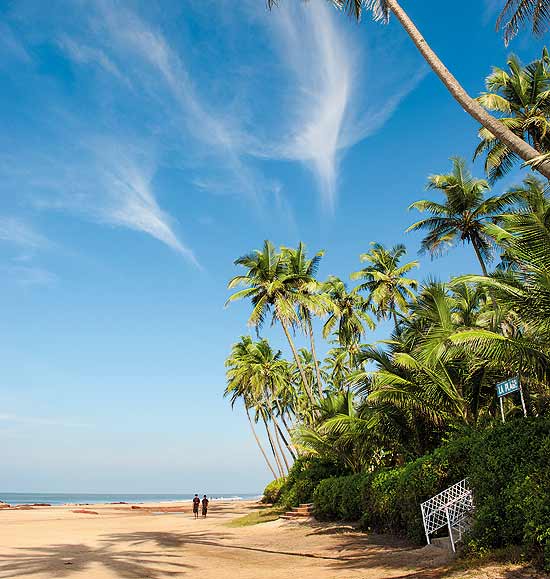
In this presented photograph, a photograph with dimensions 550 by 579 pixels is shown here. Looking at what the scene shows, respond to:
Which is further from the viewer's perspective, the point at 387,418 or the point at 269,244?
the point at 269,244

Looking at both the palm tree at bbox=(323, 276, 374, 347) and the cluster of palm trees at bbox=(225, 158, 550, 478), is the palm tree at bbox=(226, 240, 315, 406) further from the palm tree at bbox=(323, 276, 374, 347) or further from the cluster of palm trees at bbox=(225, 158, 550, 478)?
the palm tree at bbox=(323, 276, 374, 347)

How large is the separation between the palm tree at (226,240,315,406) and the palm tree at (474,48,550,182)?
13.4 metres

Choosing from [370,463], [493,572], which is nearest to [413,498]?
[493,572]

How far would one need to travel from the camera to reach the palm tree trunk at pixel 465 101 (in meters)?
9.51

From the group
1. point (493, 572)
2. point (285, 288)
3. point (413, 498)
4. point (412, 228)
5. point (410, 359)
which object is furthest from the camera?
point (285, 288)

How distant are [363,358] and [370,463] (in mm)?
5845

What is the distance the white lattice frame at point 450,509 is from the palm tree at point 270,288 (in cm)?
1920

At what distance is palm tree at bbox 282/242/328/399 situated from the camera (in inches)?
1280

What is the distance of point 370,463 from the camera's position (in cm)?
2209

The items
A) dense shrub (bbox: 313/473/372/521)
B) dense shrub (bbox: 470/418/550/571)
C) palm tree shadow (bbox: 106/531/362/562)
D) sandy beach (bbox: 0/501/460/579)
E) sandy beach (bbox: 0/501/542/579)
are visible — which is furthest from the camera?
dense shrub (bbox: 313/473/372/521)

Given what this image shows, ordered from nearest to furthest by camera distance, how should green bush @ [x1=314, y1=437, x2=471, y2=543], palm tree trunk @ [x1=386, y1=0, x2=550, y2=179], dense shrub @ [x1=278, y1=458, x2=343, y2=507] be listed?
palm tree trunk @ [x1=386, y1=0, x2=550, y2=179] → green bush @ [x1=314, y1=437, x2=471, y2=543] → dense shrub @ [x1=278, y1=458, x2=343, y2=507]

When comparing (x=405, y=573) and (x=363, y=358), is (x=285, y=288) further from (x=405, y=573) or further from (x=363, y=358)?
(x=405, y=573)

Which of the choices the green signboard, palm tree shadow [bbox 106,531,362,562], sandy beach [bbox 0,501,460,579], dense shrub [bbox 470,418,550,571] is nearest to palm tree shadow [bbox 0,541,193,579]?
sandy beach [bbox 0,501,460,579]

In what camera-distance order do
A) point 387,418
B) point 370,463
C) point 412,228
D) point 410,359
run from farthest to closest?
point 412,228, point 370,463, point 387,418, point 410,359
